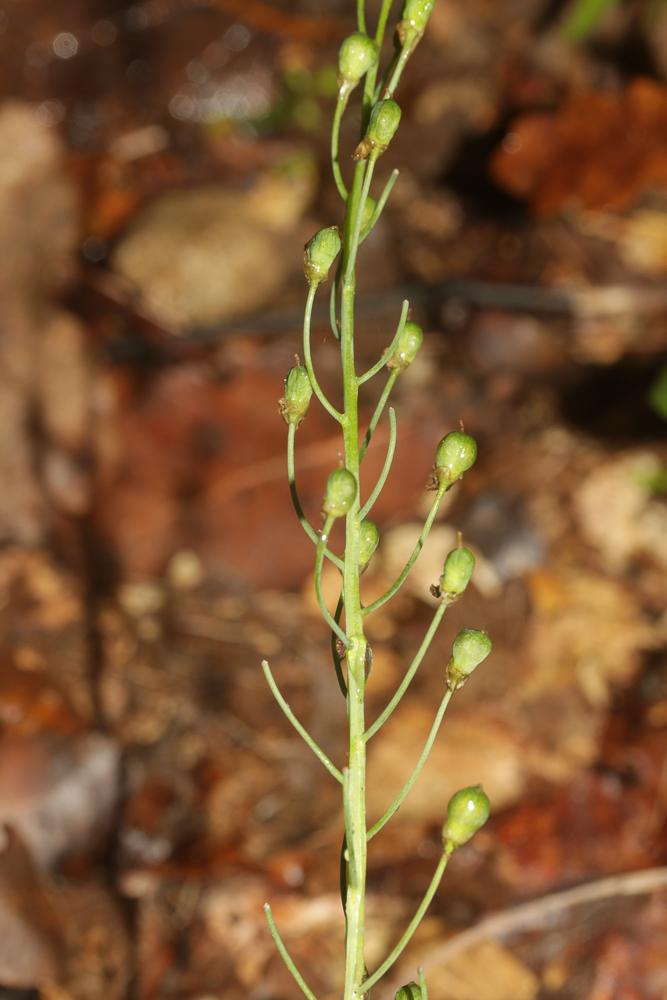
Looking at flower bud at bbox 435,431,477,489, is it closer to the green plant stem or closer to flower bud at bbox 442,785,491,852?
the green plant stem

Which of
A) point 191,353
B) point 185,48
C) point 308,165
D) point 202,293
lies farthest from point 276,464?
point 185,48

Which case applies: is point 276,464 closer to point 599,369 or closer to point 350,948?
point 599,369

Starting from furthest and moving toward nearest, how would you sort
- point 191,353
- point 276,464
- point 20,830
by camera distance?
point 191,353, point 276,464, point 20,830

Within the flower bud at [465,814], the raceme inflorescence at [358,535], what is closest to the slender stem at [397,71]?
the raceme inflorescence at [358,535]

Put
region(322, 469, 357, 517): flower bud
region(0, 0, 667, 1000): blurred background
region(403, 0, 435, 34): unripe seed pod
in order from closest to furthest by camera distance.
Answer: region(322, 469, 357, 517): flower bud < region(403, 0, 435, 34): unripe seed pod < region(0, 0, 667, 1000): blurred background

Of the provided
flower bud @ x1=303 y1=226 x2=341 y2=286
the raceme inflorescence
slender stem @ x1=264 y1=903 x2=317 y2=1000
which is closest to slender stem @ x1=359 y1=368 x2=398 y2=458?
the raceme inflorescence

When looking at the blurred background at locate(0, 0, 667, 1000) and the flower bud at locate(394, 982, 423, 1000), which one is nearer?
the flower bud at locate(394, 982, 423, 1000)
